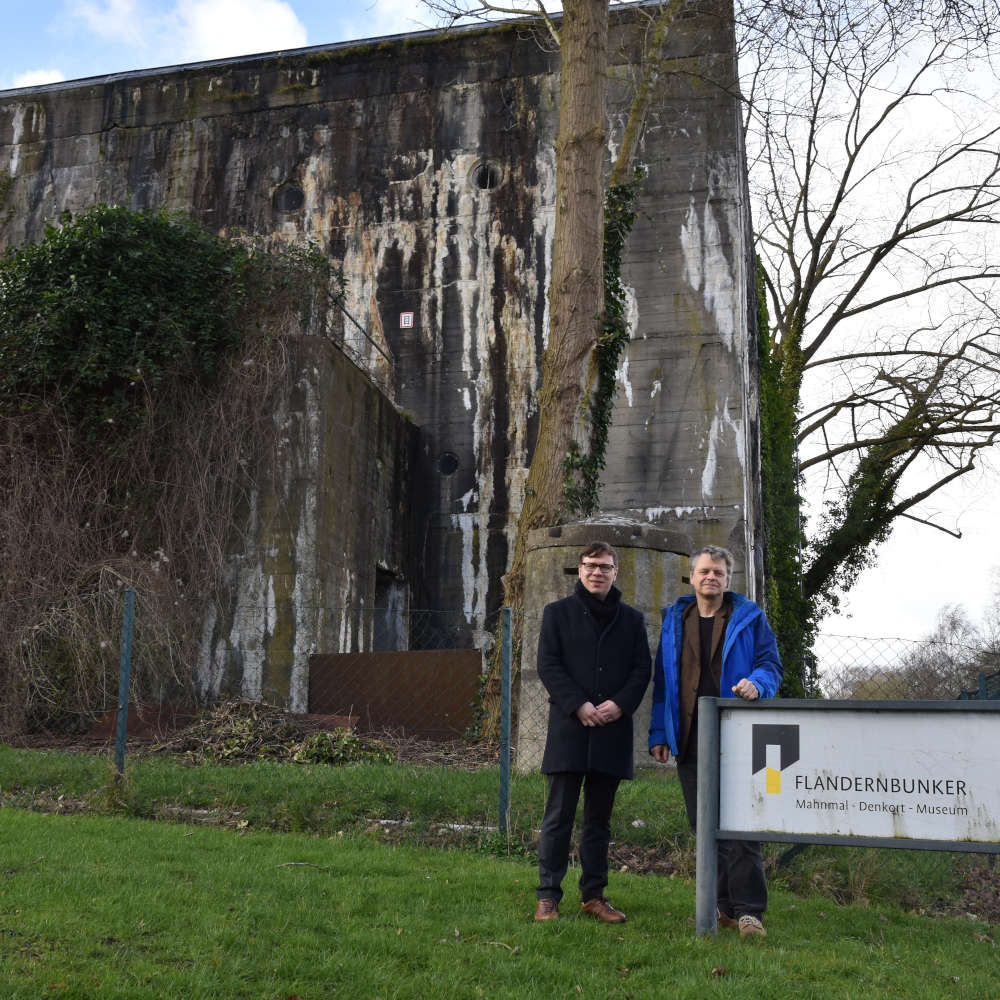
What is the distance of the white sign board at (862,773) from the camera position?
14.5ft

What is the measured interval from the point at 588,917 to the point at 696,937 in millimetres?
522

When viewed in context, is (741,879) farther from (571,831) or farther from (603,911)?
(571,831)

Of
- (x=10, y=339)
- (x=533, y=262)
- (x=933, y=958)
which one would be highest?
(x=533, y=262)

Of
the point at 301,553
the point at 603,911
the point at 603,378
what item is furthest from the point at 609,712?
the point at 301,553

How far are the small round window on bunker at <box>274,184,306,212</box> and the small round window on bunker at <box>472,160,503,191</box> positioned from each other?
2.87m

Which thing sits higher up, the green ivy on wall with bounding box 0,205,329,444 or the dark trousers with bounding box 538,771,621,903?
the green ivy on wall with bounding box 0,205,329,444

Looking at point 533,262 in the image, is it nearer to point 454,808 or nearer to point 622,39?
point 622,39

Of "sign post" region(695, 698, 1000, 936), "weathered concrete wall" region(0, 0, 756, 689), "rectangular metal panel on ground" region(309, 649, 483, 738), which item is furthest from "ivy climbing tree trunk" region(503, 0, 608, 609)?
"sign post" region(695, 698, 1000, 936)

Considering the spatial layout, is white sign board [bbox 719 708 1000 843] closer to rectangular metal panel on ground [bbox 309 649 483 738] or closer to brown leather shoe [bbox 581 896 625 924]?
brown leather shoe [bbox 581 896 625 924]

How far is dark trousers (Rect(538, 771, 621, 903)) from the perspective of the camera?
4.93 meters

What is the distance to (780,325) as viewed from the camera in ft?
82.4

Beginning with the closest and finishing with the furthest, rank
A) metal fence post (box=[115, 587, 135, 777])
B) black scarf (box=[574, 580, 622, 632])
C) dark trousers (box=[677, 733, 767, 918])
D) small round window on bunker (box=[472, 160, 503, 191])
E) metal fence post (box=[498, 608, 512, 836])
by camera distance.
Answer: dark trousers (box=[677, 733, 767, 918])
black scarf (box=[574, 580, 622, 632])
metal fence post (box=[498, 608, 512, 836])
metal fence post (box=[115, 587, 135, 777])
small round window on bunker (box=[472, 160, 503, 191])

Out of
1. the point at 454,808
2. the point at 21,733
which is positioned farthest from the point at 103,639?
the point at 454,808

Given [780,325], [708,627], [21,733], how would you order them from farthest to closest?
[780,325]
[21,733]
[708,627]
